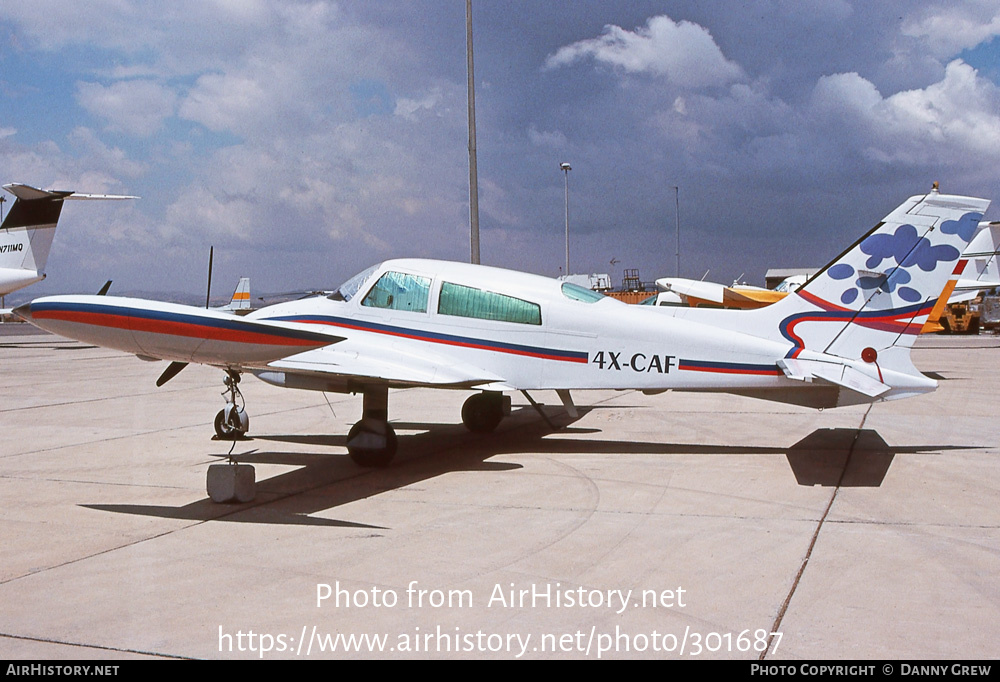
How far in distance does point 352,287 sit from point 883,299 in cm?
637

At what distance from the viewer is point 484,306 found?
9953 millimetres

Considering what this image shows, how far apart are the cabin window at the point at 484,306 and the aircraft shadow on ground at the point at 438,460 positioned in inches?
68.3

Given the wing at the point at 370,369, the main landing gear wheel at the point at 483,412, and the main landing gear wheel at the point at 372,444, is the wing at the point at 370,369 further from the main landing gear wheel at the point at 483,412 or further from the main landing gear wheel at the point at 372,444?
the main landing gear wheel at the point at 483,412

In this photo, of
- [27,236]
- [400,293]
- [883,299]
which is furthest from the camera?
[27,236]

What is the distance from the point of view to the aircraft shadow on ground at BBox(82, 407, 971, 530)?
7.31 metres

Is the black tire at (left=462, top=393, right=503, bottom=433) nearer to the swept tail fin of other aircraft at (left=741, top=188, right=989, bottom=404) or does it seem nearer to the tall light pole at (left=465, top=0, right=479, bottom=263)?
the swept tail fin of other aircraft at (left=741, top=188, right=989, bottom=404)

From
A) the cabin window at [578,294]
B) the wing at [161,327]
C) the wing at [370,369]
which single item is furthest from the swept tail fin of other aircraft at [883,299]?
the wing at [161,327]

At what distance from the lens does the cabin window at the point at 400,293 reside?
397 inches

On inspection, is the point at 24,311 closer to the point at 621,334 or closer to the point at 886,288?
the point at 621,334

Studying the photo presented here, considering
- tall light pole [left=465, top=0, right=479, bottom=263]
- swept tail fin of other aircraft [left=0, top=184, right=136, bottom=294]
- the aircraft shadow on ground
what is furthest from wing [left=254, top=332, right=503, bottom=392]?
swept tail fin of other aircraft [left=0, top=184, right=136, bottom=294]

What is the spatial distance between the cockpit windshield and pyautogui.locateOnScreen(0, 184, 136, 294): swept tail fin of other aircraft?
1152 inches

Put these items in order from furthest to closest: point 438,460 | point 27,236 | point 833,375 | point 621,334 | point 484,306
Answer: point 27,236, point 484,306, point 438,460, point 621,334, point 833,375

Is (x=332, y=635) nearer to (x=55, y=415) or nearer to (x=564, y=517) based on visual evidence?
(x=564, y=517)

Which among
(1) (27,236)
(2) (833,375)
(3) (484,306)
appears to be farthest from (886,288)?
(1) (27,236)
